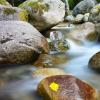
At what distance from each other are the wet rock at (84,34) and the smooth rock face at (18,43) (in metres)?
2.31

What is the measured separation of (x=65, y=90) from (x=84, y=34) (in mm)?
4983

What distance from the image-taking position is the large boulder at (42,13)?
9.03m

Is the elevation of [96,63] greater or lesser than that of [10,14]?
lesser

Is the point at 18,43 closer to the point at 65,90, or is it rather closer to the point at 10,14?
the point at 10,14

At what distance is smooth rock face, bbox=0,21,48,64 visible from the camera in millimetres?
6418

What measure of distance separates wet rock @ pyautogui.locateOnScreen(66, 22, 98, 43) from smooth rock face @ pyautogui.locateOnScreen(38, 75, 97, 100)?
4.32 metres

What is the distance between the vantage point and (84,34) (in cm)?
924

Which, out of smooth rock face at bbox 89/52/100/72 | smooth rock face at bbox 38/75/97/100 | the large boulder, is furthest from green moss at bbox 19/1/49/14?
smooth rock face at bbox 38/75/97/100

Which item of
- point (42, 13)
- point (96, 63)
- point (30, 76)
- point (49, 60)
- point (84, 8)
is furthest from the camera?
point (84, 8)

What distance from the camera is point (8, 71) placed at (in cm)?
615

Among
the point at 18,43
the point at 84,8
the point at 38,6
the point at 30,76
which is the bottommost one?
the point at 84,8

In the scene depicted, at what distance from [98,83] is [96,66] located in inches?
23.4

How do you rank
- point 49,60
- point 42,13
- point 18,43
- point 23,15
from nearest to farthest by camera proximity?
point 18,43, point 49,60, point 23,15, point 42,13

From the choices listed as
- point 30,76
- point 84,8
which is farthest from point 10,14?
point 84,8
